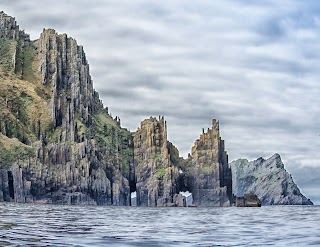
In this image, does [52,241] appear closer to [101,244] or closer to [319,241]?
[101,244]

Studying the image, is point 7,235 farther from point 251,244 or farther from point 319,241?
point 319,241

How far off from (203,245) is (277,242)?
6678 mm

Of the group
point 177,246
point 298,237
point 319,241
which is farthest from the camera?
point 298,237

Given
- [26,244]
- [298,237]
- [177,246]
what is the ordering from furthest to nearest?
[298,237], [177,246], [26,244]

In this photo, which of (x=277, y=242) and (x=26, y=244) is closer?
(x=26, y=244)

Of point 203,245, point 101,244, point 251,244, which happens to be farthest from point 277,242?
point 101,244

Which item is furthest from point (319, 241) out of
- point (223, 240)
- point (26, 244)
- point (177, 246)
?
point (26, 244)

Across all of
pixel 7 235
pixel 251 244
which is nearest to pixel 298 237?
pixel 251 244

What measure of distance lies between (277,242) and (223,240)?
4708mm

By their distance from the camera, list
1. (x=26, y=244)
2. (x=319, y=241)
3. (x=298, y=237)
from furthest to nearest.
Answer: (x=298, y=237) < (x=319, y=241) < (x=26, y=244)

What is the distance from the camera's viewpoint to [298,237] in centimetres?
5178

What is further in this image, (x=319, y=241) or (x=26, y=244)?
(x=319, y=241)

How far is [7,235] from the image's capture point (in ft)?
157

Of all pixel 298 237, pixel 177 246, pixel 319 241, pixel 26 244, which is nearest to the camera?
pixel 26 244
